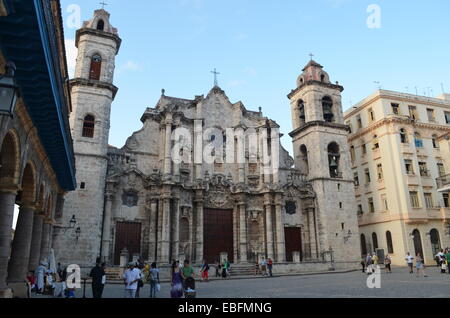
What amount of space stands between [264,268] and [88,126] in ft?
54.6

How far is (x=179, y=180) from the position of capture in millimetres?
29312

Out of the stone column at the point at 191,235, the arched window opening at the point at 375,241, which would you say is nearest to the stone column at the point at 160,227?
the stone column at the point at 191,235

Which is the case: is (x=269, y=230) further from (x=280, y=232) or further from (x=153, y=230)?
(x=153, y=230)

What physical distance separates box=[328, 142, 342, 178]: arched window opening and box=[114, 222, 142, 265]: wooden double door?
18.7m

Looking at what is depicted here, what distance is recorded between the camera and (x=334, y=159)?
114ft

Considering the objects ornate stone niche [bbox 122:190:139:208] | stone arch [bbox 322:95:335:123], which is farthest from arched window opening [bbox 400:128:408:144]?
ornate stone niche [bbox 122:190:139:208]

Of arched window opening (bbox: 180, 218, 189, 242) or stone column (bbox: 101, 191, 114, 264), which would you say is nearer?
stone column (bbox: 101, 191, 114, 264)

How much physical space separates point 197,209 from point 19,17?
23.8m

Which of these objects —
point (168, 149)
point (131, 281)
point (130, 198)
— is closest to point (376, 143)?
point (168, 149)

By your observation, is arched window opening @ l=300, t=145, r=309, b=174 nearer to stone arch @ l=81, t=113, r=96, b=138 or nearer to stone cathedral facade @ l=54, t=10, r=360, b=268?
stone cathedral facade @ l=54, t=10, r=360, b=268

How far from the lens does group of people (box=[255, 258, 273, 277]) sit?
83.1 feet

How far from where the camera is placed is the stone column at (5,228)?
372 inches

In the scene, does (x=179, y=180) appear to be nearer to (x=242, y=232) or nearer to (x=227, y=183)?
(x=227, y=183)

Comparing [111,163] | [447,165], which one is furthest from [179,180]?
[447,165]
